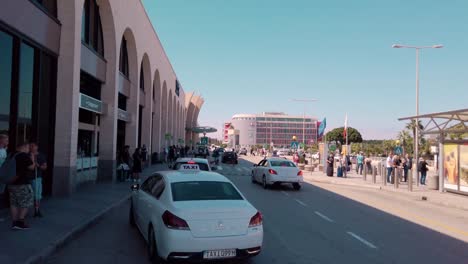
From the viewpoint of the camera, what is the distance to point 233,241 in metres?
5.82

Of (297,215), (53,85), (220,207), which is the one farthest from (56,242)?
(53,85)

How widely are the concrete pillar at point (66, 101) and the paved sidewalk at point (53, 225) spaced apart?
0.76 metres

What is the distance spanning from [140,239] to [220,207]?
284 centimetres

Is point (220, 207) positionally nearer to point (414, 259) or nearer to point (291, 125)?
point (414, 259)

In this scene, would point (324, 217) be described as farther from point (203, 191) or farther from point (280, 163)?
point (280, 163)

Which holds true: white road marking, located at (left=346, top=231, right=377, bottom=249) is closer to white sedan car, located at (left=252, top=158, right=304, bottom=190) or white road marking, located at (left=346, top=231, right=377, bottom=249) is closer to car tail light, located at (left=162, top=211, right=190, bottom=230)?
car tail light, located at (left=162, top=211, right=190, bottom=230)

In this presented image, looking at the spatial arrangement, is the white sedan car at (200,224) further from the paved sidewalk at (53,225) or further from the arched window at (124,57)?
the arched window at (124,57)

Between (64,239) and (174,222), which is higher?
(174,222)

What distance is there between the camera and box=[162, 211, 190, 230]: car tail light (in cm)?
569

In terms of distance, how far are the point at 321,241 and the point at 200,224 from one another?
351cm

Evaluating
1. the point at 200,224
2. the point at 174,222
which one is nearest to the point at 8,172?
the point at 174,222

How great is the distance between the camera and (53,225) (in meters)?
8.57

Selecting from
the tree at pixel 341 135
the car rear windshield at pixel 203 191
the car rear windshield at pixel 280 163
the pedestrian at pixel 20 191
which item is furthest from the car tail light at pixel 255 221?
the tree at pixel 341 135

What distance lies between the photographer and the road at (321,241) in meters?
6.88
